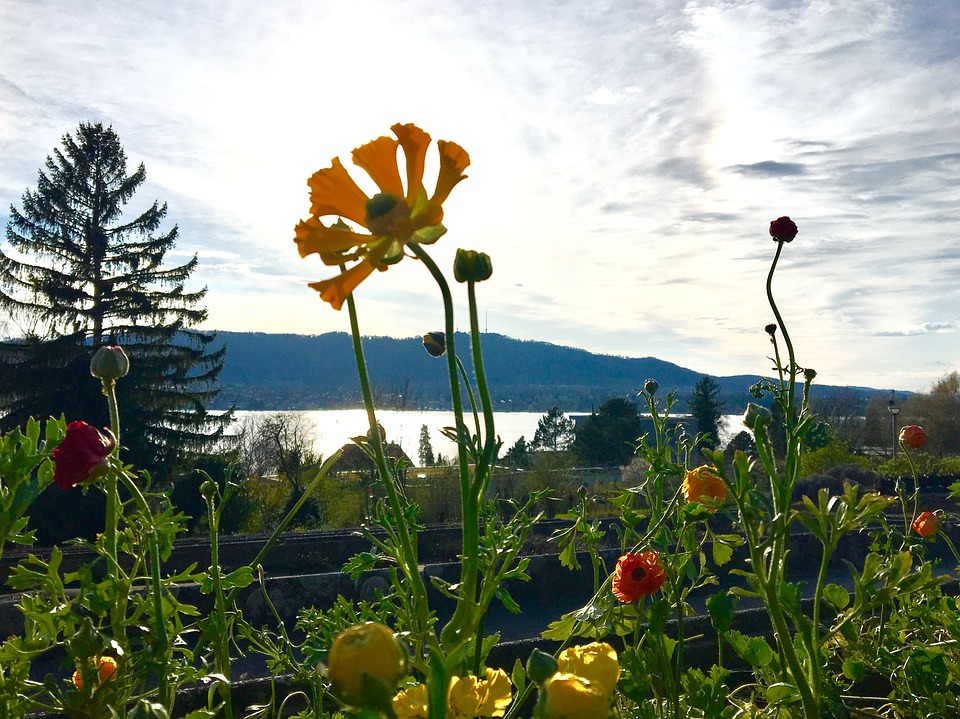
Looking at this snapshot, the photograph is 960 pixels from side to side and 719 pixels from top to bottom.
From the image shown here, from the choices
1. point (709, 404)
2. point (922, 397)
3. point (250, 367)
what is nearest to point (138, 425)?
point (709, 404)

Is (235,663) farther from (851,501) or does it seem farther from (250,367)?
(250,367)

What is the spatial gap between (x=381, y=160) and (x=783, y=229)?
36.5 inches

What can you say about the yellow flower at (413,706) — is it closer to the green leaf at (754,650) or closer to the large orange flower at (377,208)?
the large orange flower at (377,208)

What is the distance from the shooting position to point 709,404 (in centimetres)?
2228

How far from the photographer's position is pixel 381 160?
80 centimetres

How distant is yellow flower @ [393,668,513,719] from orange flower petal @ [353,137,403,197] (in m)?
0.48

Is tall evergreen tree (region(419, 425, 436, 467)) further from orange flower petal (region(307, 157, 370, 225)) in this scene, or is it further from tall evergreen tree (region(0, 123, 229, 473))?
orange flower petal (region(307, 157, 370, 225))

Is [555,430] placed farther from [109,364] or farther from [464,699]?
[464,699]

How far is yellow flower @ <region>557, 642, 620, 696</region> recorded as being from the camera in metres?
0.66

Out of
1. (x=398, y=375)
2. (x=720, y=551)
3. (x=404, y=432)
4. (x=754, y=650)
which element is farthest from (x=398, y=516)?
(x=398, y=375)

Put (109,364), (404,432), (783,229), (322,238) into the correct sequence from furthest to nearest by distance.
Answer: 1. (404,432)
2. (783,229)
3. (109,364)
4. (322,238)

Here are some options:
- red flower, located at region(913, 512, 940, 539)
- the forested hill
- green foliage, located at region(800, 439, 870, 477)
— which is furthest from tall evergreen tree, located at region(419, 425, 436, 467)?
the forested hill

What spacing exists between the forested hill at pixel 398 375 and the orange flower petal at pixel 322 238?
7019cm

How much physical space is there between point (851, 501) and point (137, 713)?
75cm
